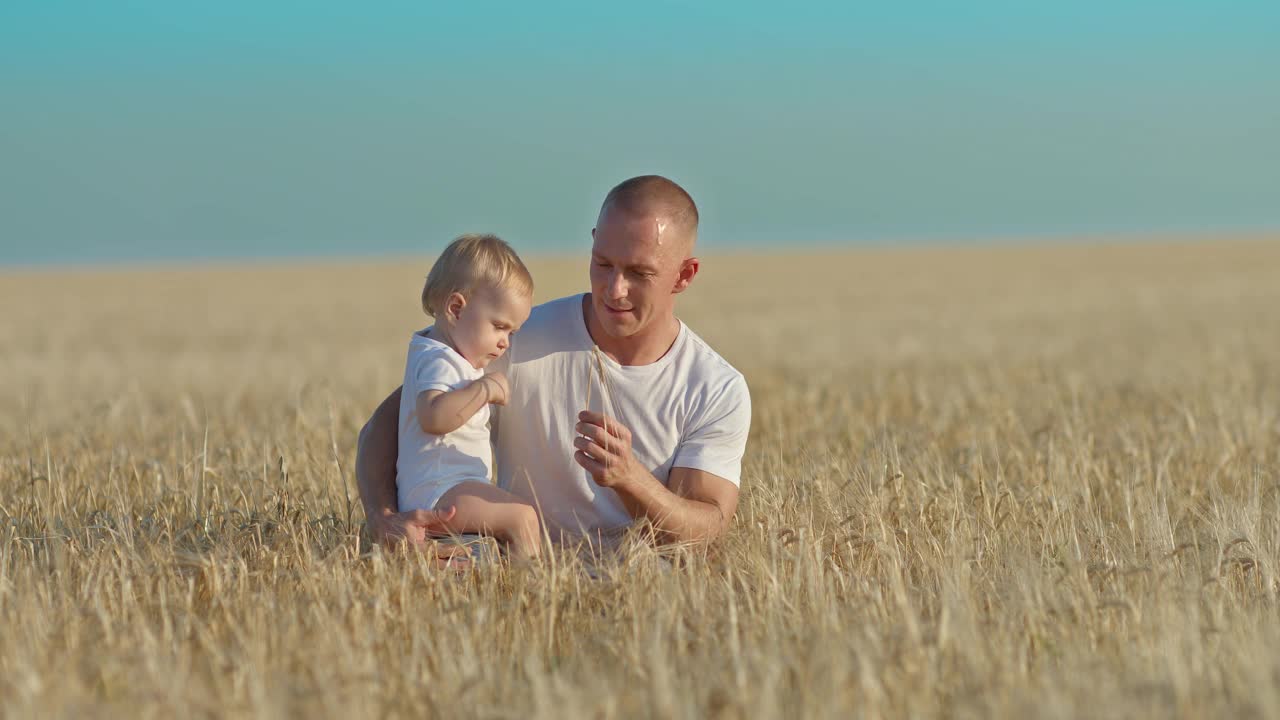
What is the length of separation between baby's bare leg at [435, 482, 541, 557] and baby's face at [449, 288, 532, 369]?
48 centimetres

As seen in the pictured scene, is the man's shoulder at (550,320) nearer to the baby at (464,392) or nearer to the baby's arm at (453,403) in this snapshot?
the baby at (464,392)

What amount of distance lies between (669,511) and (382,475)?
3.68 feet

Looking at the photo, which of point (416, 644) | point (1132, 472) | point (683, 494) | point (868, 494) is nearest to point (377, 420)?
point (683, 494)

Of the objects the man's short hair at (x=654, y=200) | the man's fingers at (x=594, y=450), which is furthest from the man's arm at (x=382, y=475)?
the man's short hair at (x=654, y=200)

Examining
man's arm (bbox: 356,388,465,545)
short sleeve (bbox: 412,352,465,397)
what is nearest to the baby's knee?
man's arm (bbox: 356,388,465,545)

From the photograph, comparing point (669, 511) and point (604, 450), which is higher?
point (604, 450)

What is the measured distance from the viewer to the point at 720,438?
4672mm

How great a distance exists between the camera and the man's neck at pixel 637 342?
470 centimetres

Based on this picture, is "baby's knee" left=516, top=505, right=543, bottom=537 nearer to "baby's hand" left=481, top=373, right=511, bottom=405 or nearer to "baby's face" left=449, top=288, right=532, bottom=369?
"baby's hand" left=481, top=373, right=511, bottom=405

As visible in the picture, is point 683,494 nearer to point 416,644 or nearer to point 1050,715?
point 416,644

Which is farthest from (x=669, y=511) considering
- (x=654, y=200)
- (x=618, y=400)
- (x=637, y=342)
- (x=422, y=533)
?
(x=654, y=200)

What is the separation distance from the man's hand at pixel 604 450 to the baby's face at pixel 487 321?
0.62 meters

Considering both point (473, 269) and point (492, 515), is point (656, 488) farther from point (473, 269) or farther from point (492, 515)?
point (473, 269)

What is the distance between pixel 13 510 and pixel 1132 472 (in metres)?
5.27
